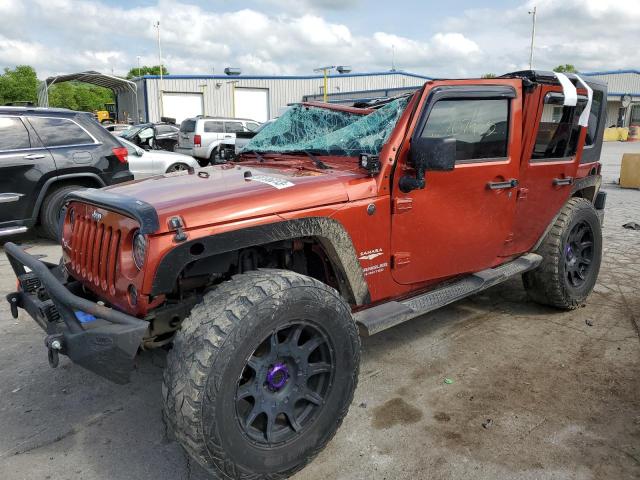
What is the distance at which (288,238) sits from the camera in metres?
2.62

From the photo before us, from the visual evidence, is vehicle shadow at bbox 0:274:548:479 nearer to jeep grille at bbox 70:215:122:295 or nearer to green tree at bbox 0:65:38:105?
jeep grille at bbox 70:215:122:295

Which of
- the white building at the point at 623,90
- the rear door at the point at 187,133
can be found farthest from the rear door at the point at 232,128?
the white building at the point at 623,90

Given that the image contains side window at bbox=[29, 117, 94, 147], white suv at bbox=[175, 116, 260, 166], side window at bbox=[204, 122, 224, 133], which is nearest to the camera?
side window at bbox=[29, 117, 94, 147]

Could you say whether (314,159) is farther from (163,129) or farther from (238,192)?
(163,129)

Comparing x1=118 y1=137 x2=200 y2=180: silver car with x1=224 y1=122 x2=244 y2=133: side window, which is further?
x1=224 y1=122 x2=244 y2=133: side window

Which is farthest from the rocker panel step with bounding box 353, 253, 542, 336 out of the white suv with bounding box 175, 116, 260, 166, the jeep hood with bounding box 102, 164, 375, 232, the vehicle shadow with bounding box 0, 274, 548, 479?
the white suv with bounding box 175, 116, 260, 166

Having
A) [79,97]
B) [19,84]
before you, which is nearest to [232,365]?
[19,84]

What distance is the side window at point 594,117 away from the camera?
4652mm

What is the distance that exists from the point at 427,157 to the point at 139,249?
1.62 m

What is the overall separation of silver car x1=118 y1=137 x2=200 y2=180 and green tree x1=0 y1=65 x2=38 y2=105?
72453 mm

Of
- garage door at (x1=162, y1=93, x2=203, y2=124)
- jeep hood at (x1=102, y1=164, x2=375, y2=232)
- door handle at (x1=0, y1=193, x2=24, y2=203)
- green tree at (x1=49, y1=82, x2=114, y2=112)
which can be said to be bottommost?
door handle at (x1=0, y1=193, x2=24, y2=203)

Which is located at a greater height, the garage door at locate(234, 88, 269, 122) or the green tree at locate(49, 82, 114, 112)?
the green tree at locate(49, 82, 114, 112)

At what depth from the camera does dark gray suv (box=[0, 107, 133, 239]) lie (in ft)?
21.1

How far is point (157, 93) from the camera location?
1302 inches
